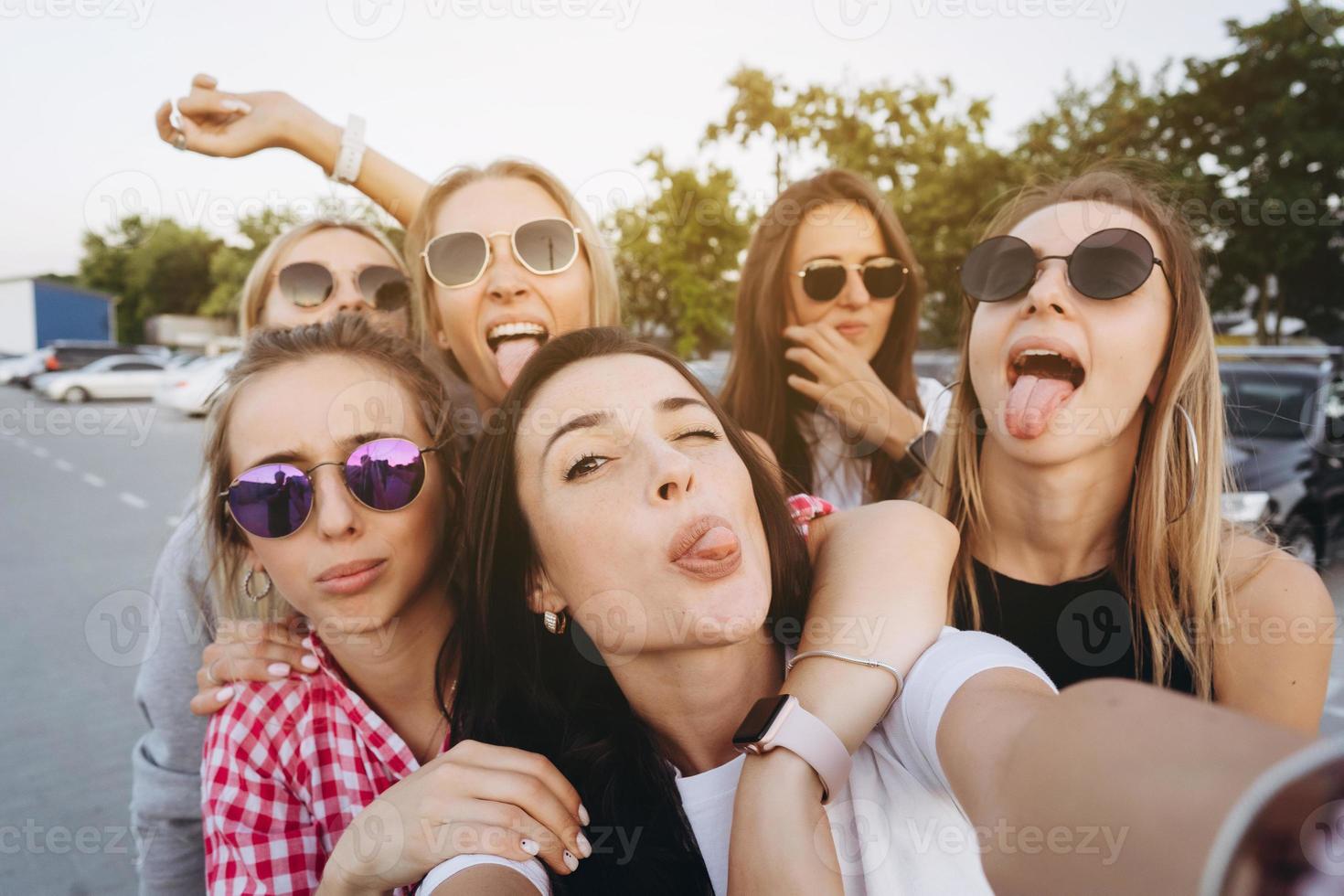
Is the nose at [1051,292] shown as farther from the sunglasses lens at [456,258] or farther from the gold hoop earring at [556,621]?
the sunglasses lens at [456,258]

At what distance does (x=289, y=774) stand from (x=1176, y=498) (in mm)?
2112

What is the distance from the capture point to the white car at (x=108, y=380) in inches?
1010

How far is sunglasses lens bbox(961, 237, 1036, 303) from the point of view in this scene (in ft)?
6.46

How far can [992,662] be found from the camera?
132 cm

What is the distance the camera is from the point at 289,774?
1812mm

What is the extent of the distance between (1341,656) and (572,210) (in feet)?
19.6

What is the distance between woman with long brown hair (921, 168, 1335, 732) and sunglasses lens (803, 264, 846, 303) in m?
1.01

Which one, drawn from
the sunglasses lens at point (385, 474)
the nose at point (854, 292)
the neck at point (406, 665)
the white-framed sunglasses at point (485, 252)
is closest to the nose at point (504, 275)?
the white-framed sunglasses at point (485, 252)

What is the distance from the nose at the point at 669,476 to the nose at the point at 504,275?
1.28 m

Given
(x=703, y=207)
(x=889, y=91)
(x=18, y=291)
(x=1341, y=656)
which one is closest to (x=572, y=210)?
(x=703, y=207)

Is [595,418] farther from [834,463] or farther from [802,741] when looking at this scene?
[834,463]

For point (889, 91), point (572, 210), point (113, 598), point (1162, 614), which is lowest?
point (113, 598)

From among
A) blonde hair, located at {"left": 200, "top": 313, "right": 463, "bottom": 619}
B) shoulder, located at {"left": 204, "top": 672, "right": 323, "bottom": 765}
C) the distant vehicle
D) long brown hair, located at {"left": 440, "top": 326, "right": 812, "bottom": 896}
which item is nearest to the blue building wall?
the distant vehicle

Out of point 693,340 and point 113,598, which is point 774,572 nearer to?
point 113,598
